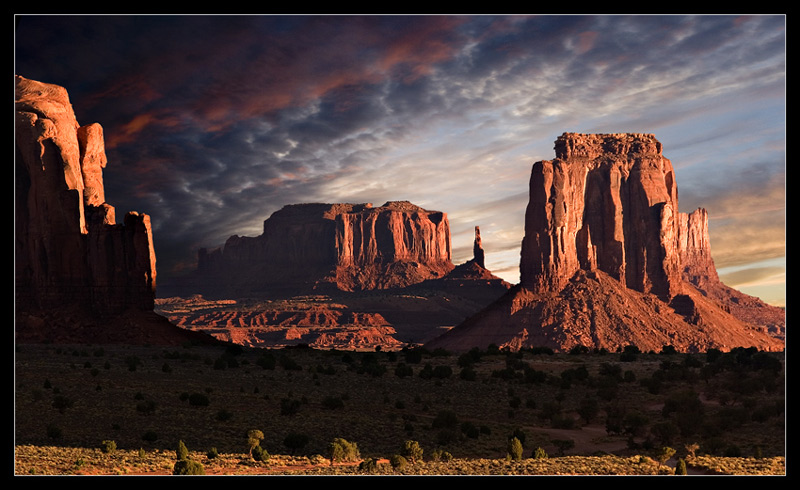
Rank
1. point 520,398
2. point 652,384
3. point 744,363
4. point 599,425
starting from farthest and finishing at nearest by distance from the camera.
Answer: point 744,363 < point 652,384 < point 520,398 < point 599,425

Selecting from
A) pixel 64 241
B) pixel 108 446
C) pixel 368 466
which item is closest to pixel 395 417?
pixel 368 466

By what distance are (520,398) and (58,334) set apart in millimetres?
43666

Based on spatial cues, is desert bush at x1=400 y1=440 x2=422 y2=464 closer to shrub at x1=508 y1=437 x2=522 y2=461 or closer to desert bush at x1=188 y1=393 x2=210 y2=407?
shrub at x1=508 y1=437 x2=522 y2=461

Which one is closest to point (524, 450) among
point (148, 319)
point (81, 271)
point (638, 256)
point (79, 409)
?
point (79, 409)

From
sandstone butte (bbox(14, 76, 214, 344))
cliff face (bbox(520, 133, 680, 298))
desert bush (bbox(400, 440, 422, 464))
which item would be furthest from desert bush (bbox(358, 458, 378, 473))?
cliff face (bbox(520, 133, 680, 298))

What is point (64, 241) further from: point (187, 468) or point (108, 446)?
point (187, 468)

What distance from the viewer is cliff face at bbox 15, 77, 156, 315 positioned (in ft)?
233

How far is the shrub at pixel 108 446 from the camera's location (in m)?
24.5

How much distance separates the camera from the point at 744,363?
166ft

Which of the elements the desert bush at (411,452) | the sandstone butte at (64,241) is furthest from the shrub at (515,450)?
the sandstone butte at (64,241)

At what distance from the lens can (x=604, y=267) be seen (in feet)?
450

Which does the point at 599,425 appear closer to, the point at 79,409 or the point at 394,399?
the point at 394,399
